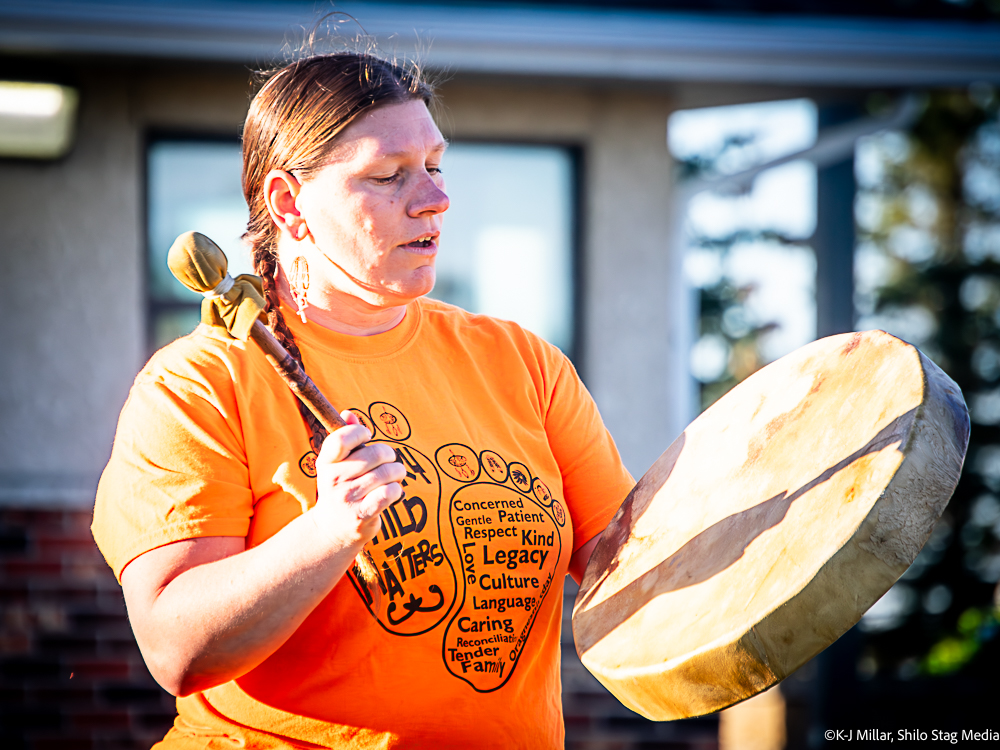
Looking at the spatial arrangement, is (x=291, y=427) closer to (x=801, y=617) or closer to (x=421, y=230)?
(x=421, y=230)

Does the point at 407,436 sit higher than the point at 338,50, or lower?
lower

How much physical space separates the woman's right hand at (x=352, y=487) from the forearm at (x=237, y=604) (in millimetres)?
16

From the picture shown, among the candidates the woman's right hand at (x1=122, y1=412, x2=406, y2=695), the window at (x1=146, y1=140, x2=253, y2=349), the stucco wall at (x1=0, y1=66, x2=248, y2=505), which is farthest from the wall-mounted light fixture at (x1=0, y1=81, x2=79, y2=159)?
the woman's right hand at (x1=122, y1=412, x2=406, y2=695)

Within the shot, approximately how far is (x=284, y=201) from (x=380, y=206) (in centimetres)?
19

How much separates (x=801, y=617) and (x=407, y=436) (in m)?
0.69

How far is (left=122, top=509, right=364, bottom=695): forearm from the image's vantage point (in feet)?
4.17

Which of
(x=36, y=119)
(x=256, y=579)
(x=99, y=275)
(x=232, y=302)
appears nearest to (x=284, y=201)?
(x=232, y=302)

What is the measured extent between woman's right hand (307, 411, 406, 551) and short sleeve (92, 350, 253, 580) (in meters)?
0.18

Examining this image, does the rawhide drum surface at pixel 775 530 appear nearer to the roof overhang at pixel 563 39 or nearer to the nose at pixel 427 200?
the nose at pixel 427 200

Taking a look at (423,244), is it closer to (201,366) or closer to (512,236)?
(201,366)

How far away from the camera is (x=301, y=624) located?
1.40 meters

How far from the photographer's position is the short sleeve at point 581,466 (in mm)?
1767

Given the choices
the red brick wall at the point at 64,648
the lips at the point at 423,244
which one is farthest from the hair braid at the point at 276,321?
the red brick wall at the point at 64,648

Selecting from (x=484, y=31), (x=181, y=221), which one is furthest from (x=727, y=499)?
(x=181, y=221)
